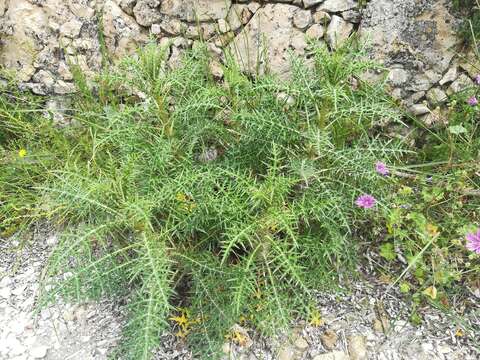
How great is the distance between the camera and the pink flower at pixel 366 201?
5.62 feet

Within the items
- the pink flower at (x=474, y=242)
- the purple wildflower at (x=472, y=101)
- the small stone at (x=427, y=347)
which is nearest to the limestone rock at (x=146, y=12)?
the purple wildflower at (x=472, y=101)

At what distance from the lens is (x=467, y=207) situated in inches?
79.7

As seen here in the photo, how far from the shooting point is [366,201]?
1.72m

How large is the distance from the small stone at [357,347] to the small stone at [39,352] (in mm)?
1204

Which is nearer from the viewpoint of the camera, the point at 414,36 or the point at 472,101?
the point at 472,101

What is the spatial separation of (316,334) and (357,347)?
160mm

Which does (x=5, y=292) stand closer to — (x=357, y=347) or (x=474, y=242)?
(x=357, y=347)

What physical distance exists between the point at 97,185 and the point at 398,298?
1273mm

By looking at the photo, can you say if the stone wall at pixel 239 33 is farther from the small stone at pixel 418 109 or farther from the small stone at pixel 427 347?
the small stone at pixel 427 347

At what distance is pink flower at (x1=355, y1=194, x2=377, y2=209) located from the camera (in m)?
1.71

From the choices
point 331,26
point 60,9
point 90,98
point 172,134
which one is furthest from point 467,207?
point 60,9

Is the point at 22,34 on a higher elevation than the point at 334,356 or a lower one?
higher

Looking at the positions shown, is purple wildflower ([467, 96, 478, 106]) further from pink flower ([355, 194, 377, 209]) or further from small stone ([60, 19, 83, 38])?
small stone ([60, 19, 83, 38])

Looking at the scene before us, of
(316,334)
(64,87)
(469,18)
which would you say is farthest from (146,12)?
(316,334)
